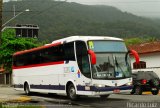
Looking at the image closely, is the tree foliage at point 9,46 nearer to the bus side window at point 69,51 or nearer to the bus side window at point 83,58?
the bus side window at point 69,51

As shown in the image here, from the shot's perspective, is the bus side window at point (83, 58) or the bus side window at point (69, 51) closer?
the bus side window at point (83, 58)

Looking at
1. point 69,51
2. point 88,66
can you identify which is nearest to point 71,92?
point 69,51

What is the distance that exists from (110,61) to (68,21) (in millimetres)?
73738

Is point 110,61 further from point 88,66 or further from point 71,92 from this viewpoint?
point 71,92

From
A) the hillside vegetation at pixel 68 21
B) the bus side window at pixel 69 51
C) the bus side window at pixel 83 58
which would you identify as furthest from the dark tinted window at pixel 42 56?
the hillside vegetation at pixel 68 21

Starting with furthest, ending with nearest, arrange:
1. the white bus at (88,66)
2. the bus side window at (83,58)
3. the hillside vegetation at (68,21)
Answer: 1. the hillside vegetation at (68,21)
2. the bus side window at (83,58)
3. the white bus at (88,66)

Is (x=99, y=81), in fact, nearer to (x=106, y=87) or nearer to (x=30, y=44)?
(x=106, y=87)

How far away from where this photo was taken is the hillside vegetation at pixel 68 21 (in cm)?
6469

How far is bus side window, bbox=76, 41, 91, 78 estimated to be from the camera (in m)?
20.1

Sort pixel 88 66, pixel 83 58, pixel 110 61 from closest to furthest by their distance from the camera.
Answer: pixel 88 66 → pixel 110 61 → pixel 83 58

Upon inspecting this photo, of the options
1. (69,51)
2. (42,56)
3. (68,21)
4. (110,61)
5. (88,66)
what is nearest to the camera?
(88,66)

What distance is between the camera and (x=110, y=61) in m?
20.0

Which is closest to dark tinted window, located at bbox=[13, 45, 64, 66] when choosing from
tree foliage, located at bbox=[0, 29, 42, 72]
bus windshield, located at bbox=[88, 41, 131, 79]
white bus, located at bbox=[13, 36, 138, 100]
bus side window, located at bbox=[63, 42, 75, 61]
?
white bus, located at bbox=[13, 36, 138, 100]

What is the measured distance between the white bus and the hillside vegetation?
1025 inches
